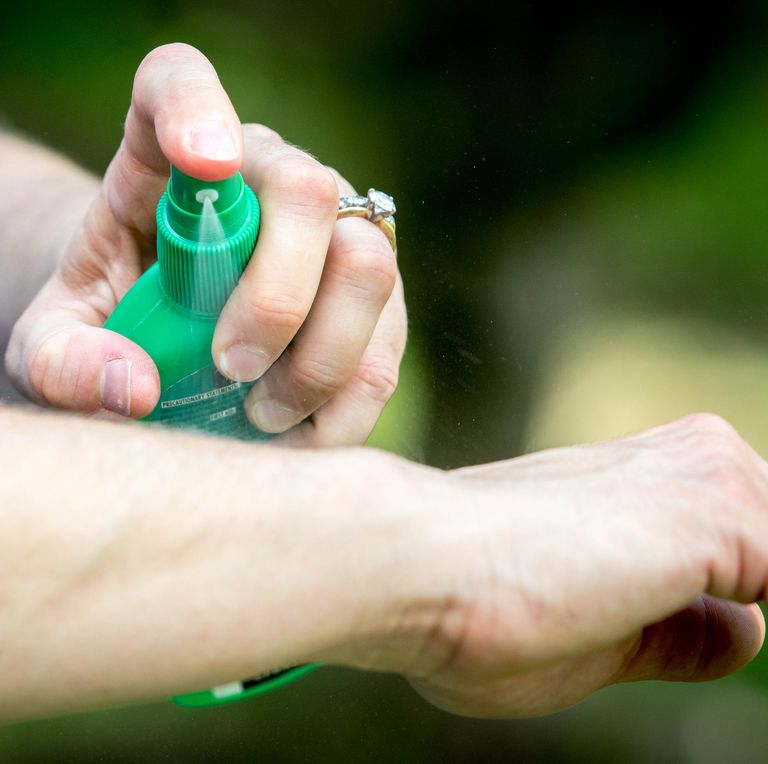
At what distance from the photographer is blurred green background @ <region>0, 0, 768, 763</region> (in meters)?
0.67

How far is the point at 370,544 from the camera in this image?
1.03 ft

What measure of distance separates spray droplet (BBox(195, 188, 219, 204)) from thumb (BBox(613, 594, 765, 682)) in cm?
29

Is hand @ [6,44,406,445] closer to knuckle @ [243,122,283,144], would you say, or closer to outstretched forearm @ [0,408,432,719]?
knuckle @ [243,122,283,144]

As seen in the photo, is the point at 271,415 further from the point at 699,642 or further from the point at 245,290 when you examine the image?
the point at 699,642

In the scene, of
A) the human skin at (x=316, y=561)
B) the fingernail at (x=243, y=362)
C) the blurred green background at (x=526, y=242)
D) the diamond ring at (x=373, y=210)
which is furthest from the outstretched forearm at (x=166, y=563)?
the blurred green background at (x=526, y=242)

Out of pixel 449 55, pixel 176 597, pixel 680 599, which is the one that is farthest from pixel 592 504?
pixel 449 55

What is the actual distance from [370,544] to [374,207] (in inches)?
9.6

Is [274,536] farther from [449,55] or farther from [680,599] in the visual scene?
[449,55]

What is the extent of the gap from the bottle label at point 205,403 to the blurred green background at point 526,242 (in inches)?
8.2

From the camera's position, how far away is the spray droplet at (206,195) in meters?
0.37

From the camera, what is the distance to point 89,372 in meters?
0.43

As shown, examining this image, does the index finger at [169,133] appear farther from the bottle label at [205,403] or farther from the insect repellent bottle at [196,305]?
the bottle label at [205,403]

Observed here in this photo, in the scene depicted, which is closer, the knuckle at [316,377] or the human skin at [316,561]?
the human skin at [316,561]

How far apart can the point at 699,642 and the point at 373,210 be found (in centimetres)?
29
